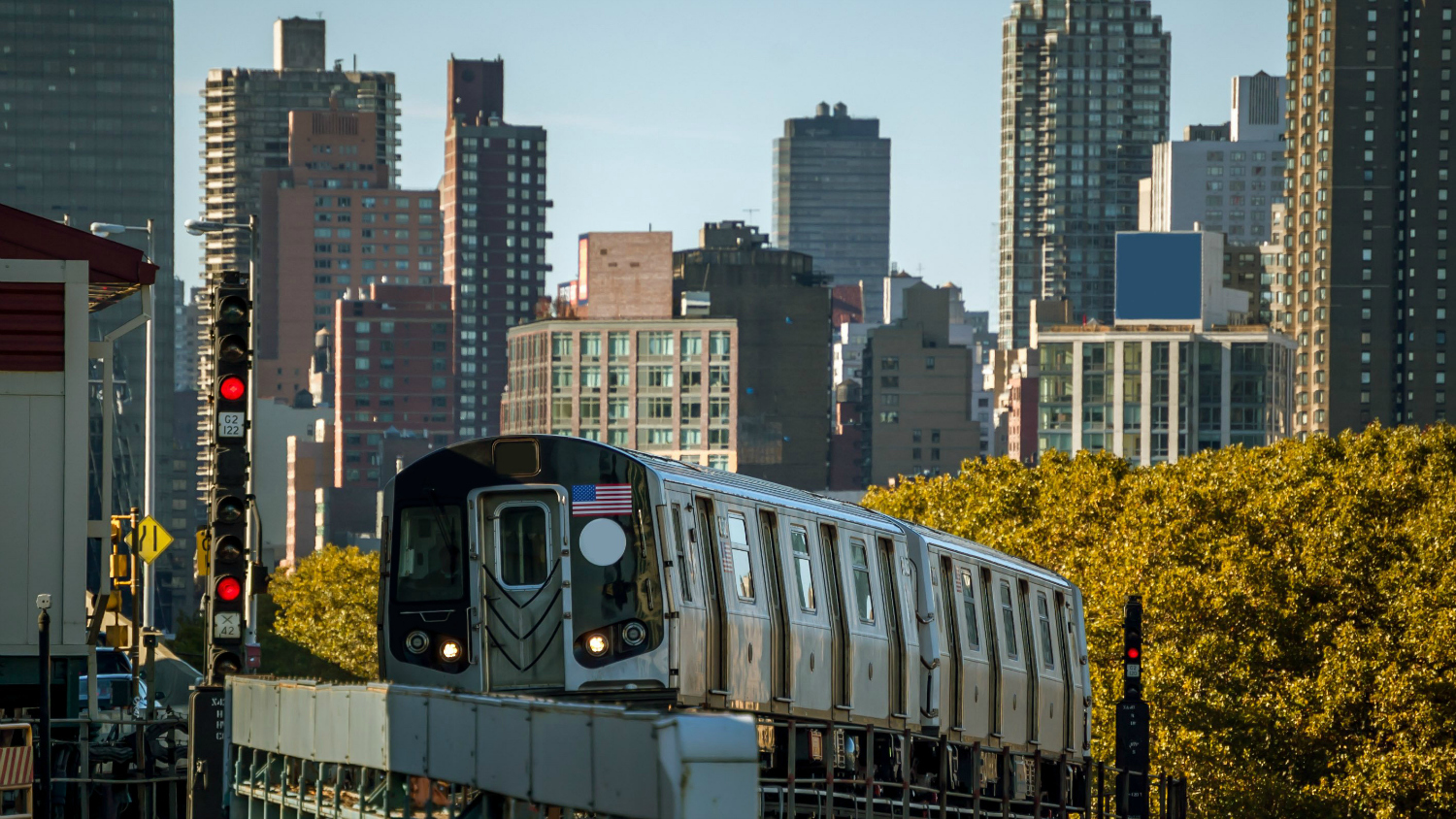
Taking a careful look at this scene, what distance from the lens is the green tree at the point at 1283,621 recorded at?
4212 centimetres

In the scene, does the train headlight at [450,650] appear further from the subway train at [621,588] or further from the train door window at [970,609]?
the train door window at [970,609]

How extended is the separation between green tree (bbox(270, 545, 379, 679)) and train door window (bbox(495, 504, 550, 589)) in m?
52.9

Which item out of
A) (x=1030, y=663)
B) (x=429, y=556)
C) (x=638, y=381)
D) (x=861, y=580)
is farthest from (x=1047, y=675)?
(x=638, y=381)

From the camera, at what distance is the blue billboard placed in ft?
510

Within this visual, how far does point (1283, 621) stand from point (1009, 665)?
750 inches

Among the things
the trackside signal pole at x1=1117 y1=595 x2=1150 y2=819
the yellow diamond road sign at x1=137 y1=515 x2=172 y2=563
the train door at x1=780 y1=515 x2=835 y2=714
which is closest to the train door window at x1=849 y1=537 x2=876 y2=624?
the train door at x1=780 y1=515 x2=835 y2=714

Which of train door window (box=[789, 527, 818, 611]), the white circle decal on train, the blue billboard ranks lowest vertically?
train door window (box=[789, 527, 818, 611])

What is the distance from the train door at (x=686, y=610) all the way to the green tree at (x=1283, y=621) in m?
23.3

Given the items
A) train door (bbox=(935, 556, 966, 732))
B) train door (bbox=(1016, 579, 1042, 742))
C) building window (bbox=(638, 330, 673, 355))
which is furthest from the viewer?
building window (bbox=(638, 330, 673, 355))

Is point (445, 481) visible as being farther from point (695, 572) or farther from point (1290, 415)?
point (1290, 415)

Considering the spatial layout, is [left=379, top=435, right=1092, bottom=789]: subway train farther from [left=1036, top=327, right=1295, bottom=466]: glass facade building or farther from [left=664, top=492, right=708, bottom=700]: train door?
[left=1036, top=327, right=1295, bottom=466]: glass facade building

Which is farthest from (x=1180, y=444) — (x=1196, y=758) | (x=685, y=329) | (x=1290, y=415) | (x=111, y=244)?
(x=111, y=244)

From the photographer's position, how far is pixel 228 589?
18750mm

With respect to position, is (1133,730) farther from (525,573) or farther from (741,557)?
(525,573)
